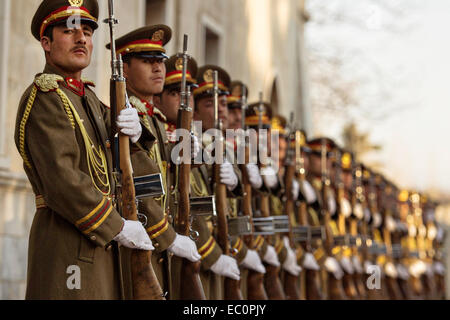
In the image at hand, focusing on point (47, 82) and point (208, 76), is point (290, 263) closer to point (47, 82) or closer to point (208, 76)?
point (208, 76)

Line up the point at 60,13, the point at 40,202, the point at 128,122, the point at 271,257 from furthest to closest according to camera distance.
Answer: the point at 271,257 → the point at 60,13 → the point at 128,122 → the point at 40,202

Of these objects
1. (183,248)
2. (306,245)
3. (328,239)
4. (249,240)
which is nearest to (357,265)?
(328,239)

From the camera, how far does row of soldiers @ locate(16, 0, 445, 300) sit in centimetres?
445

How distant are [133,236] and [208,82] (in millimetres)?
3142

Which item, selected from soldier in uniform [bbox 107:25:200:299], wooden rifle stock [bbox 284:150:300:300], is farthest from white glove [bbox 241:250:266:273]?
soldier in uniform [bbox 107:25:200:299]

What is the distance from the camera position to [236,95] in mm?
8617

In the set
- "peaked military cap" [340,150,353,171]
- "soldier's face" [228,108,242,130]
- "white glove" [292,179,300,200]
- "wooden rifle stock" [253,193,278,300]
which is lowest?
"wooden rifle stock" [253,193,278,300]

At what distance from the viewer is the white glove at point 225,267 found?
21.1ft

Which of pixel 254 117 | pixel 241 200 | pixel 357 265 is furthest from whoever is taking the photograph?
pixel 357 265

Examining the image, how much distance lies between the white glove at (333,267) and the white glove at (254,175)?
313 centimetres

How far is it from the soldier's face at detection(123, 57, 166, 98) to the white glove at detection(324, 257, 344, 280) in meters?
5.47

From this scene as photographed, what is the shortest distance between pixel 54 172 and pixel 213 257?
220cm

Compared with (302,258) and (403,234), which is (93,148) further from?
(403,234)

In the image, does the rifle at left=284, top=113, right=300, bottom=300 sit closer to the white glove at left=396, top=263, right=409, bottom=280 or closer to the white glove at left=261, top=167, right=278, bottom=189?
the white glove at left=261, top=167, right=278, bottom=189
